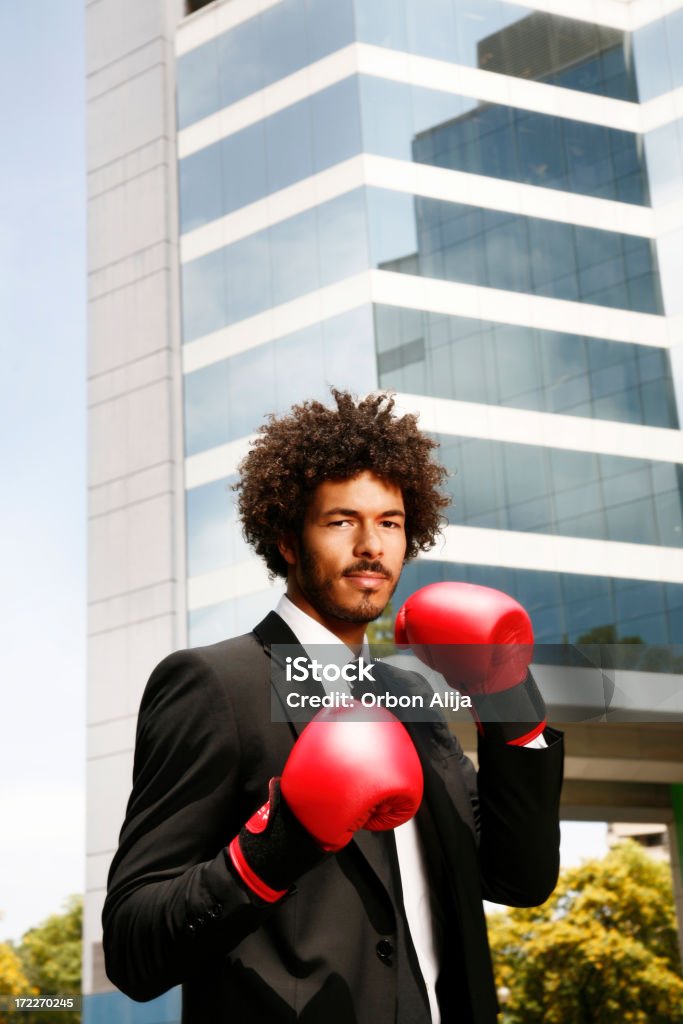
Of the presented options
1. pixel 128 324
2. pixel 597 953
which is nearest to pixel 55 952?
pixel 597 953

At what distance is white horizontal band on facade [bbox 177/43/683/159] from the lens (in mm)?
26547

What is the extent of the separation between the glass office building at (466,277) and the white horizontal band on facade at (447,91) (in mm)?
53

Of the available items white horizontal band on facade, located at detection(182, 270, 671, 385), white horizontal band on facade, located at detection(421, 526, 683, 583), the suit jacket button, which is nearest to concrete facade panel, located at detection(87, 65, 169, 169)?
white horizontal band on facade, located at detection(182, 270, 671, 385)

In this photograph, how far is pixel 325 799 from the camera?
2.28m

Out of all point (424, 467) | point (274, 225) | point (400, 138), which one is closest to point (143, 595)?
point (274, 225)

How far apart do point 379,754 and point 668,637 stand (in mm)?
21789

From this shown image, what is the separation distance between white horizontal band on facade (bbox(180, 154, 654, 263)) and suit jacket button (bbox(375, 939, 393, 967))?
24.0 metres

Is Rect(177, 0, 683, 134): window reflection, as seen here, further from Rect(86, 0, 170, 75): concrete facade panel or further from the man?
the man

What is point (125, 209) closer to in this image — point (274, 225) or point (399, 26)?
point (274, 225)

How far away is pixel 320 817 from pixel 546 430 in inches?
930

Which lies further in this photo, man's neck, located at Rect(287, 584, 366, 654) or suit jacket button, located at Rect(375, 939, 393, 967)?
man's neck, located at Rect(287, 584, 366, 654)

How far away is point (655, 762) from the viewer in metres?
23.0

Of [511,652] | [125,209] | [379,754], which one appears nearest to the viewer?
[379,754]

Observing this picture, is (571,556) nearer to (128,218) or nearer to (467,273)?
(467,273)
